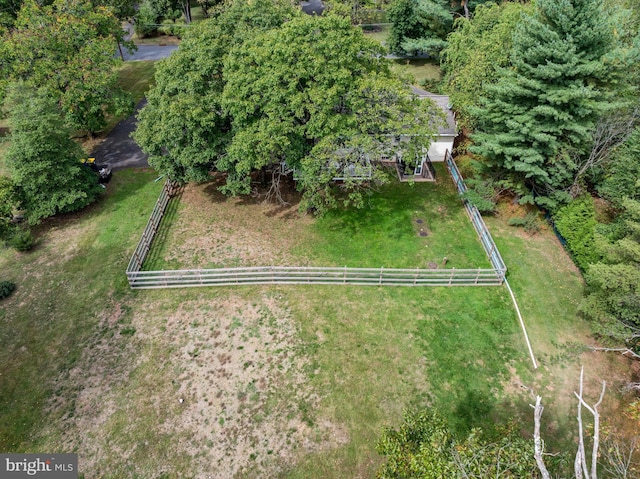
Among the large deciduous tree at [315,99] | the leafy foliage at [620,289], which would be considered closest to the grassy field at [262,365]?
the leafy foliage at [620,289]

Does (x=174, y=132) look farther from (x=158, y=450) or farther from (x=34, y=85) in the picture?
(x=158, y=450)

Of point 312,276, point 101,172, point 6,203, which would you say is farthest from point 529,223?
point 6,203

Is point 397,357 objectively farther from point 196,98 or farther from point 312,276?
point 196,98

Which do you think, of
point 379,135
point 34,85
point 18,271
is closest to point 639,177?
point 379,135

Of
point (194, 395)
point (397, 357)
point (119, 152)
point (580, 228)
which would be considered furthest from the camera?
point (119, 152)

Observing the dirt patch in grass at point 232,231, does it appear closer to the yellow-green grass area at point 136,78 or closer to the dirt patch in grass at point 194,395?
the dirt patch in grass at point 194,395
